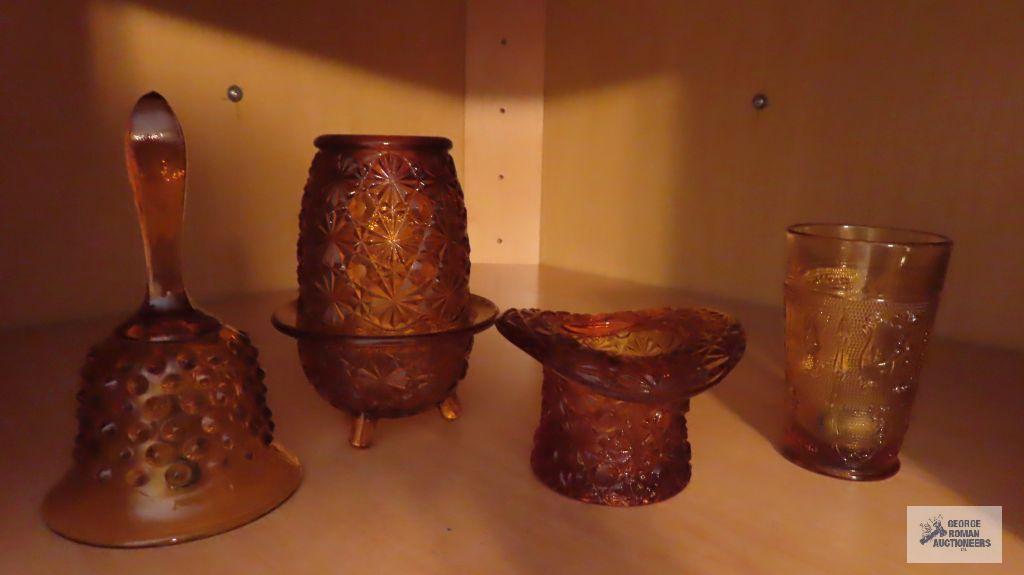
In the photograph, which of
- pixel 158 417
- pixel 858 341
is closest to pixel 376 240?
pixel 158 417

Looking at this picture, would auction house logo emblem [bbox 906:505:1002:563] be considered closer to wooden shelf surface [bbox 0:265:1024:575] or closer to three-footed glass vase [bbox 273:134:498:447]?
wooden shelf surface [bbox 0:265:1024:575]

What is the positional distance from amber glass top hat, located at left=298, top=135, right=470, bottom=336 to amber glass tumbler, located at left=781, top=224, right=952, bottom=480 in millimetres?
242

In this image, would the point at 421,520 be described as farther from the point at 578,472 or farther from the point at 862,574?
the point at 862,574

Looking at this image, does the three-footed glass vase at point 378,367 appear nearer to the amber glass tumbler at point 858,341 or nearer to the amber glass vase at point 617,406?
the amber glass vase at point 617,406

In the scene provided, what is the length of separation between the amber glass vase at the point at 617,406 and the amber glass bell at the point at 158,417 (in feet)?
0.57

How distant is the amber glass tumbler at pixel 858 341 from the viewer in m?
0.45

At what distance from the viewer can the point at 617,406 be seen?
43 centimetres

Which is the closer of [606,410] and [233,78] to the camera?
[606,410]

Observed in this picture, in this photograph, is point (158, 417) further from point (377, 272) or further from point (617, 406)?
point (617, 406)

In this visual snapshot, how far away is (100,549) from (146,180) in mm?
194

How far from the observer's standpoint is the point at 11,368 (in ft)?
2.11

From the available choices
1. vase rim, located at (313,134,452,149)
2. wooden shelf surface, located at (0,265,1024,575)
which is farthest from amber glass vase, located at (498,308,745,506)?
vase rim, located at (313,134,452,149)

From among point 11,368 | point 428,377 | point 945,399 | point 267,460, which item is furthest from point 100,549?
point 945,399

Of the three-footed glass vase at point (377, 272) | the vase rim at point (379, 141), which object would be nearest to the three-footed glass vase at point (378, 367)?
the three-footed glass vase at point (377, 272)
